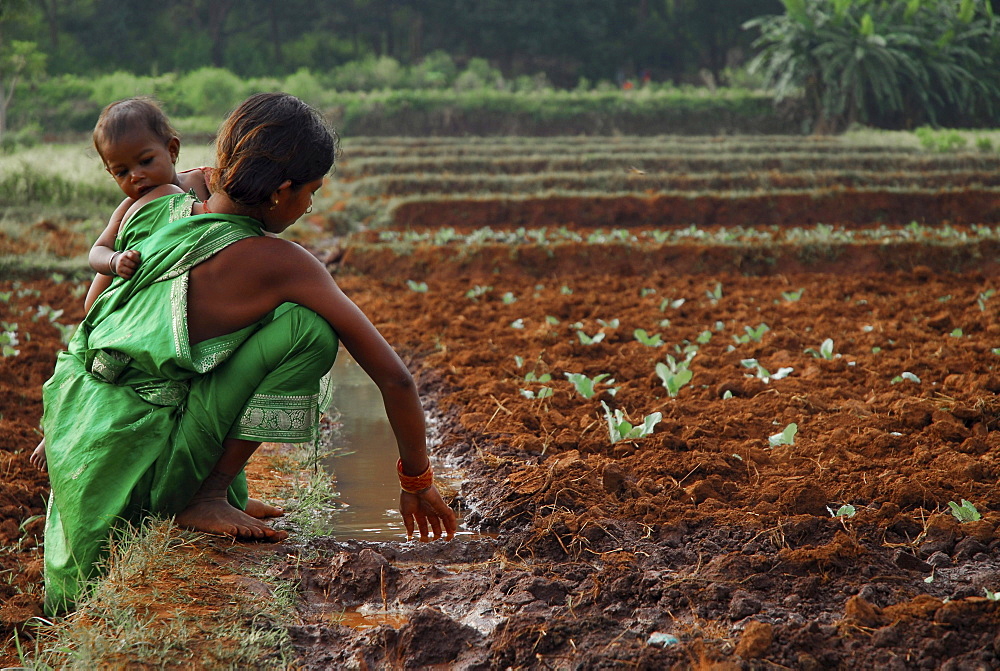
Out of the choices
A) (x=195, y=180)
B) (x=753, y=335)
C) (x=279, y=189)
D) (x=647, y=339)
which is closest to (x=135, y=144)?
(x=195, y=180)

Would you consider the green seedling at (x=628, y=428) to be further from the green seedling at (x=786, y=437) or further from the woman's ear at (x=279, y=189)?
the woman's ear at (x=279, y=189)

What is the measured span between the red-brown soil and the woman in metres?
0.34

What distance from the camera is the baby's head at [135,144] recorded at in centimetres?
275

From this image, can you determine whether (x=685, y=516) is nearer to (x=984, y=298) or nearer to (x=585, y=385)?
(x=585, y=385)

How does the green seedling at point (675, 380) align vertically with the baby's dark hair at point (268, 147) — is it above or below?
below

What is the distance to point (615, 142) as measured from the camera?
66.2ft

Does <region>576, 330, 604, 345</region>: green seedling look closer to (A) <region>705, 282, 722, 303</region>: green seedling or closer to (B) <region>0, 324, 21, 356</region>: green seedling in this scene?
(A) <region>705, 282, 722, 303</region>: green seedling

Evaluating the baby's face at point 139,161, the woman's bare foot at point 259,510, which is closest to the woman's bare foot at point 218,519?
the woman's bare foot at point 259,510

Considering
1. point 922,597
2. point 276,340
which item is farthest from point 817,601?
point 276,340

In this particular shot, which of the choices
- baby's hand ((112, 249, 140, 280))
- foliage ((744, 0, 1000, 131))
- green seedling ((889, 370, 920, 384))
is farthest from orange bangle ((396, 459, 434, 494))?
foliage ((744, 0, 1000, 131))

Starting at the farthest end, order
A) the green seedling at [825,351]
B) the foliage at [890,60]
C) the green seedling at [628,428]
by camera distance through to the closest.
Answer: the foliage at [890,60], the green seedling at [825,351], the green seedling at [628,428]

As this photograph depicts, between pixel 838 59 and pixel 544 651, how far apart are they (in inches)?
947

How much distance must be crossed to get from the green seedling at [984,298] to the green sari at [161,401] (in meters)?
5.18

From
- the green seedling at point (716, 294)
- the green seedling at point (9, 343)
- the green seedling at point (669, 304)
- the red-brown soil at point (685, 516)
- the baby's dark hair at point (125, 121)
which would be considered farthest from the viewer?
the green seedling at point (716, 294)
